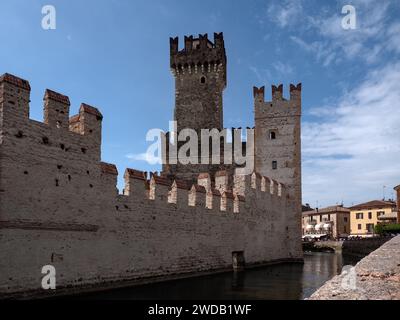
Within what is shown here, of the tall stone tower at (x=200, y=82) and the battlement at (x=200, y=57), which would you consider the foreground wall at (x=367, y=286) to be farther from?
the battlement at (x=200, y=57)

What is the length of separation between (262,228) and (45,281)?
48.8ft

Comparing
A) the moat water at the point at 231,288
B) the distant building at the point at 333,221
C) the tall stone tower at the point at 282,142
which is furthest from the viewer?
the distant building at the point at 333,221

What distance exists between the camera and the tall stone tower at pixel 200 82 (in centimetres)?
3569

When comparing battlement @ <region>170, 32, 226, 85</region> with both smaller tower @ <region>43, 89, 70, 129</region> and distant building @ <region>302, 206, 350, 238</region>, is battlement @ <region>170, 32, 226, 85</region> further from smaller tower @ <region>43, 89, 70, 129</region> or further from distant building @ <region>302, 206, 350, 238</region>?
distant building @ <region>302, 206, 350, 238</region>

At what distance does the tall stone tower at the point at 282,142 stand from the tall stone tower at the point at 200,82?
6785mm

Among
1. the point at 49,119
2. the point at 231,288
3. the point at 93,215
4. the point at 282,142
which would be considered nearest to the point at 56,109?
the point at 49,119

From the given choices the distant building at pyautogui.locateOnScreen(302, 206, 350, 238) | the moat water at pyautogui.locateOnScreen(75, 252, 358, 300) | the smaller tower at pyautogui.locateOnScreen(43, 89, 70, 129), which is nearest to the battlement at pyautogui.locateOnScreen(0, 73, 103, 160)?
the smaller tower at pyautogui.locateOnScreen(43, 89, 70, 129)

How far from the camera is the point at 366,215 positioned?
213ft

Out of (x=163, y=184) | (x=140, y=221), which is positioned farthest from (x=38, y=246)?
(x=163, y=184)

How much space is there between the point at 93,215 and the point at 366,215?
59.2 m

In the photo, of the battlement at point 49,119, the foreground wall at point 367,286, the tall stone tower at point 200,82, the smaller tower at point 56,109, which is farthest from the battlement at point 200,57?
the foreground wall at point 367,286

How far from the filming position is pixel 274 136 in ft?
95.2

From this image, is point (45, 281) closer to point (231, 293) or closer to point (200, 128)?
point (231, 293)

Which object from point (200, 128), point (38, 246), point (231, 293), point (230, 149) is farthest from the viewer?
point (200, 128)
